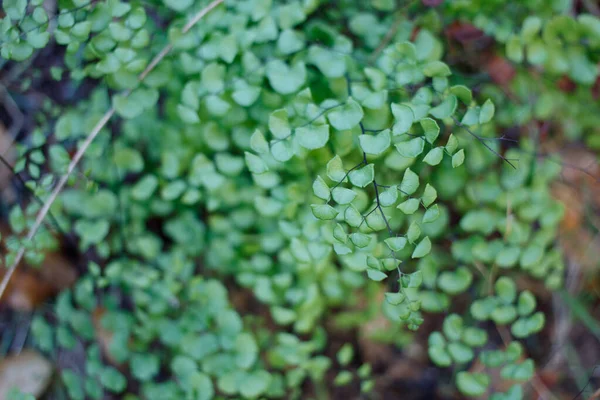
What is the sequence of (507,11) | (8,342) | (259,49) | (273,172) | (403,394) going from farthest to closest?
(403,394) → (8,342) → (507,11) → (259,49) → (273,172)

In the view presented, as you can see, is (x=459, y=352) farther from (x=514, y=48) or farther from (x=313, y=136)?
(x=514, y=48)

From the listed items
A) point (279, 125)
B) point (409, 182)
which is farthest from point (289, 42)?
point (409, 182)

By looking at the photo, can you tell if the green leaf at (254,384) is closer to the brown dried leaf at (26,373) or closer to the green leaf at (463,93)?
the brown dried leaf at (26,373)

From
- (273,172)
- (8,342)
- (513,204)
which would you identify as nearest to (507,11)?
(513,204)

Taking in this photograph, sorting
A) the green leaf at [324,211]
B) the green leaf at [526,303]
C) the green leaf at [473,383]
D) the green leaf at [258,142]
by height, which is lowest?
the green leaf at [473,383]

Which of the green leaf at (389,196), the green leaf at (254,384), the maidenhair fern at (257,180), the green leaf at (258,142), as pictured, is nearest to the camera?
the green leaf at (389,196)

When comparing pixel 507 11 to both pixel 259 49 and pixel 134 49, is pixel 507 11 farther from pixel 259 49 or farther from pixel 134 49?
pixel 134 49

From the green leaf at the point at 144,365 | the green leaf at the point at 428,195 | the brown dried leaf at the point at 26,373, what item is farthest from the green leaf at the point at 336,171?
the brown dried leaf at the point at 26,373
